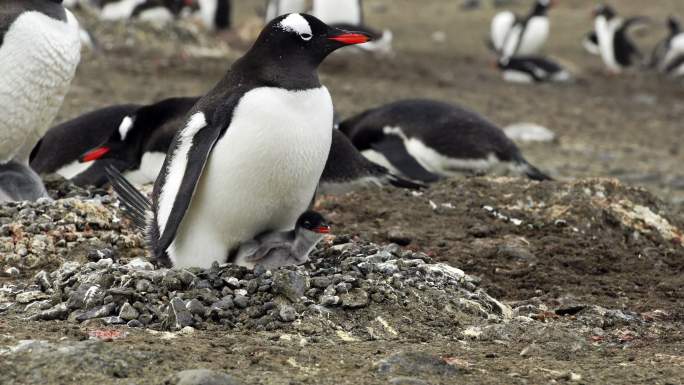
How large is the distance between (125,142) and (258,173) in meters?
2.52

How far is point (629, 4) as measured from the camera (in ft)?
73.7

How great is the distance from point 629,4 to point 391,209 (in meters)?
17.8

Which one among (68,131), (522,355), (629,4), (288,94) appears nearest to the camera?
(522,355)

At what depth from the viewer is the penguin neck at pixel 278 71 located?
13.7ft

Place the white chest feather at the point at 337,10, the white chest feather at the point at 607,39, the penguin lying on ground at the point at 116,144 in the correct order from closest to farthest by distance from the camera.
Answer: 1. the penguin lying on ground at the point at 116,144
2. the white chest feather at the point at 337,10
3. the white chest feather at the point at 607,39

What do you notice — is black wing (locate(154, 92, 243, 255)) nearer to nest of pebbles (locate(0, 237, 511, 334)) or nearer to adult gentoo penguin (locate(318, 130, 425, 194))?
nest of pebbles (locate(0, 237, 511, 334))

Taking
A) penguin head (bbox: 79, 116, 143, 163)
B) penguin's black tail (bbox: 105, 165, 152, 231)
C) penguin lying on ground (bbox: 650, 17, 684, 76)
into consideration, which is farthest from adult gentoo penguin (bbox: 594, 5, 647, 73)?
penguin's black tail (bbox: 105, 165, 152, 231)

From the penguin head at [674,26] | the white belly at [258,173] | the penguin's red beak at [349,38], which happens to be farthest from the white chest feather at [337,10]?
the white belly at [258,173]

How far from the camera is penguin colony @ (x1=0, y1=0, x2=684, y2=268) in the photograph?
162 inches

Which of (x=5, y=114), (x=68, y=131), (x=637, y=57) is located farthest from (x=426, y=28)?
(x=5, y=114)

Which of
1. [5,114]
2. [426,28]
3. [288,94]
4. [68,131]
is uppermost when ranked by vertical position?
[288,94]

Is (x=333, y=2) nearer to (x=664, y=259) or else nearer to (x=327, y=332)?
(x=664, y=259)

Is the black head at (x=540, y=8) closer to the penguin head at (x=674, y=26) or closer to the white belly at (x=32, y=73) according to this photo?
the penguin head at (x=674, y=26)

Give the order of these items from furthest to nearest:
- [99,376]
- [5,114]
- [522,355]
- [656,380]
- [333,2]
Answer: [333,2]
[5,114]
[522,355]
[656,380]
[99,376]
